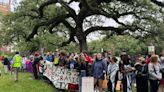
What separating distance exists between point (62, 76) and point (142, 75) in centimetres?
530

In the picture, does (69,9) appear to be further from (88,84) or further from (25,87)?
(88,84)

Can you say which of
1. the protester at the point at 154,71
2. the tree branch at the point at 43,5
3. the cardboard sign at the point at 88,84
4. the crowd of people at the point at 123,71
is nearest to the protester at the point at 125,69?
the crowd of people at the point at 123,71

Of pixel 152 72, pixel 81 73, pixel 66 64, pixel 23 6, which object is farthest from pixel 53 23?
pixel 152 72

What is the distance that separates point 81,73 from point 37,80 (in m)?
7.87

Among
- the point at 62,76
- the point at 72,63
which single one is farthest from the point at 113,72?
the point at 62,76

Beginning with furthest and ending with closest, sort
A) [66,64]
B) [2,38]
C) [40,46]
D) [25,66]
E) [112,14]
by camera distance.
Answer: [40,46] → [2,38] → [25,66] → [112,14] → [66,64]

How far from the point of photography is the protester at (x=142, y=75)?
16.9 m

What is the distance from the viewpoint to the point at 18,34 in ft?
144

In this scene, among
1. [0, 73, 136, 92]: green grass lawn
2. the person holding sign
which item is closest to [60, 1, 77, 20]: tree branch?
[0, 73, 136, 92]: green grass lawn

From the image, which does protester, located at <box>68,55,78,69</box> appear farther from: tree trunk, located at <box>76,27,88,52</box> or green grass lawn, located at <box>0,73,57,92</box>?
tree trunk, located at <box>76,27,88,52</box>

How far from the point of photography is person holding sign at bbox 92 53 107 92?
1786cm

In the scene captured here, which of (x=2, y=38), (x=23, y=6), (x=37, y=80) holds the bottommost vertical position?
(x=37, y=80)

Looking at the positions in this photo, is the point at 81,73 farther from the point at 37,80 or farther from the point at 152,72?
the point at 37,80

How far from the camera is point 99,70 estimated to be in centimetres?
1792
